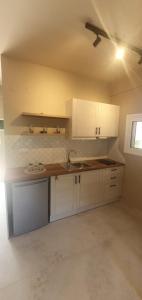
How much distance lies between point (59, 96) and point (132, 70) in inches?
57.5

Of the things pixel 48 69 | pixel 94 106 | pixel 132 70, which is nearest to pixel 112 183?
pixel 94 106

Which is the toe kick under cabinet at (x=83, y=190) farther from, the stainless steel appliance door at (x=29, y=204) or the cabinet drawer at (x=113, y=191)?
the stainless steel appliance door at (x=29, y=204)

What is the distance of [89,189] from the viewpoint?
268 cm

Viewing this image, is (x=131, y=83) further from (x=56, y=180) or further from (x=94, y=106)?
(x=56, y=180)

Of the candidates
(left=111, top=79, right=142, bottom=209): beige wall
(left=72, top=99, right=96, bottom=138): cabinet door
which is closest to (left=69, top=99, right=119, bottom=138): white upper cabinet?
(left=72, top=99, right=96, bottom=138): cabinet door

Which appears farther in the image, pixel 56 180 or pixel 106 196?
pixel 106 196

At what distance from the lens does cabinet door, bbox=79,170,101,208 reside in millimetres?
2581

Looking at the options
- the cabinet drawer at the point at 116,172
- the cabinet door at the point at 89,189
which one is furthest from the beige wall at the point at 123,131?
the cabinet door at the point at 89,189

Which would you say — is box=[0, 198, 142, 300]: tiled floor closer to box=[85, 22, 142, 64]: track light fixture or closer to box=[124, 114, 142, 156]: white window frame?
box=[124, 114, 142, 156]: white window frame

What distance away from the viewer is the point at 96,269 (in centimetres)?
161

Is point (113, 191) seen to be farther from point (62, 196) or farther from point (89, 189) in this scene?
point (62, 196)

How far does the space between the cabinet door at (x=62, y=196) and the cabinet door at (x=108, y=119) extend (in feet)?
4.00

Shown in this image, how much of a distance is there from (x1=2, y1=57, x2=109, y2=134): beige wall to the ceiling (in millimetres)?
173

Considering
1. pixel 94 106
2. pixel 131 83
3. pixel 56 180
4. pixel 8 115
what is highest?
pixel 131 83
